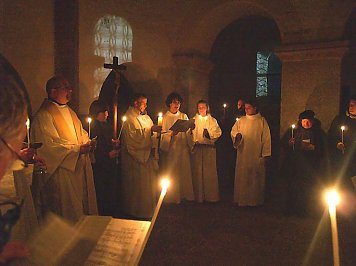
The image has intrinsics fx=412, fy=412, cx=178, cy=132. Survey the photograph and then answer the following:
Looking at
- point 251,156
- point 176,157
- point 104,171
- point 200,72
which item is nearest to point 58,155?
point 104,171

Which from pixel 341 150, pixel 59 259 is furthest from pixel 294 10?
pixel 59 259

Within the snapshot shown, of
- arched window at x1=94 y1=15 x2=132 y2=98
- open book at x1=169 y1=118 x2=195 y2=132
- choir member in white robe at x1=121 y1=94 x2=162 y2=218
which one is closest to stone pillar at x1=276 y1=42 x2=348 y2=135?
open book at x1=169 y1=118 x2=195 y2=132

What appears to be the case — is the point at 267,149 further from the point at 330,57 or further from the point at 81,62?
the point at 81,62

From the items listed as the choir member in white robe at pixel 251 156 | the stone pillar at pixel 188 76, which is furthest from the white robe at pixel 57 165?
the stone pillar at pixel 188 76

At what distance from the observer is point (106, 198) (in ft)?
22.6

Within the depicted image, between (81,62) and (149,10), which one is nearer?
(81,62)

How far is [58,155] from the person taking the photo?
16.7 feet

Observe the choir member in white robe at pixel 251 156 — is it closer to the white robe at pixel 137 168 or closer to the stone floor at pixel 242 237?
the stone floor at pixel 242 237

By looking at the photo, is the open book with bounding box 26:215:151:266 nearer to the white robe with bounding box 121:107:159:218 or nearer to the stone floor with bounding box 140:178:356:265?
the stone floor with bounding box 140:178:356:265

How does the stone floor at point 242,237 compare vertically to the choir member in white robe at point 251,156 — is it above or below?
below

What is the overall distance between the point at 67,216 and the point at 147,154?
2.36 metres

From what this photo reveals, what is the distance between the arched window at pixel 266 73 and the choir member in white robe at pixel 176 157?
542 centimetres

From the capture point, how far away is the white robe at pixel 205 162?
8398 mm

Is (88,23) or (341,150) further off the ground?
(88,23)
